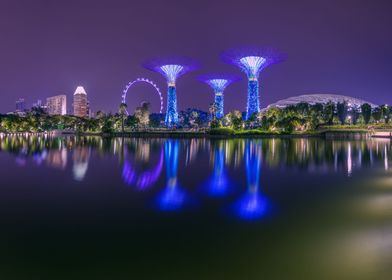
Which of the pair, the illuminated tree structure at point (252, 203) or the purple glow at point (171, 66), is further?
the purple glow at point (171, 66)

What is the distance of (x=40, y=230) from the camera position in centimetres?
937

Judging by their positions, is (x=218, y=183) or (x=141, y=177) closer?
(x=218, y=183)

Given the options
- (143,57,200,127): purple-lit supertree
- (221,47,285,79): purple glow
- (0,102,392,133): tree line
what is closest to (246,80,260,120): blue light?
(0,102,392,133): tree line

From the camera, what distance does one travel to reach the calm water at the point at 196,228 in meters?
6.95

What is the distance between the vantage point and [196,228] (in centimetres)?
956

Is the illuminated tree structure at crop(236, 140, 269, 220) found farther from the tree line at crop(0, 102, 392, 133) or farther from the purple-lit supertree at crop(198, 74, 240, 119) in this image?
the purple-lit supertree at crop(198, 74, 240, 119)

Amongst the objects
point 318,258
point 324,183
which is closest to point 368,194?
point 324,183

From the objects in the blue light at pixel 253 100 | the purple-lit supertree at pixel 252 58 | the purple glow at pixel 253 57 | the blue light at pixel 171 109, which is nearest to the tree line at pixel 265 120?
the blue light at pixel 253 100

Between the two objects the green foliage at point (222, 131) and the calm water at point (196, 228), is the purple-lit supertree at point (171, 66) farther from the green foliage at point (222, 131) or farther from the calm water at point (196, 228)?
the calm water at point (196, 228)

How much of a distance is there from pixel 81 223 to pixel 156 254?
339 cm

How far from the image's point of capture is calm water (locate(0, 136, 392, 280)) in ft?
22.8

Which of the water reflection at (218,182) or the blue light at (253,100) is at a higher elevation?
the blue light at (253,100)

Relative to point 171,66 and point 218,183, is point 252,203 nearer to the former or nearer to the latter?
point 218,183

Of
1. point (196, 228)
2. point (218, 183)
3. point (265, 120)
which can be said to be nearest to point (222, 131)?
point (265, 120)
